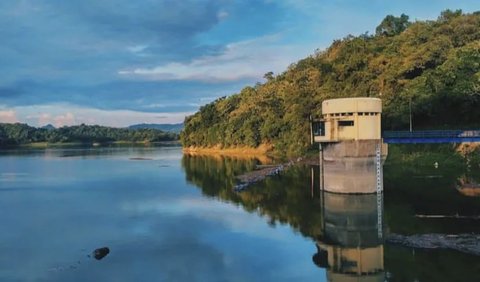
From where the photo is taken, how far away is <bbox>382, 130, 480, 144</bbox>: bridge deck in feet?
141

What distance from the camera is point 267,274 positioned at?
890 inches

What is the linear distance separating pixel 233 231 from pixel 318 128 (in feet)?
51.3

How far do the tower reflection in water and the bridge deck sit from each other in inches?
247

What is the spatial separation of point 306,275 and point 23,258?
14.8 metres

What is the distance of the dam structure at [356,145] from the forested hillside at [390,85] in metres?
22.8

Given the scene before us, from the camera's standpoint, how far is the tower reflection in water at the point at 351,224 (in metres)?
23.2

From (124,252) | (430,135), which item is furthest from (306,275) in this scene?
(430,135)

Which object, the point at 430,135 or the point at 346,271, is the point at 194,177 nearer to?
the point at 430,135

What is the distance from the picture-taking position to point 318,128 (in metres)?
43.4

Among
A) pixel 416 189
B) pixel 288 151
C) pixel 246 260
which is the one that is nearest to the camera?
pixel 246 260

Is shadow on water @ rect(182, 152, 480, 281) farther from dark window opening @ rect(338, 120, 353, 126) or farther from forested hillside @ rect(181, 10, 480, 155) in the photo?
forested hillside @ rect(181, 10, 480, 155)

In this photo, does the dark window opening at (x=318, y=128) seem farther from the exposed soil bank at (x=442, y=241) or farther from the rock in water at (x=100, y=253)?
the rock in water at (x=100, y=253)

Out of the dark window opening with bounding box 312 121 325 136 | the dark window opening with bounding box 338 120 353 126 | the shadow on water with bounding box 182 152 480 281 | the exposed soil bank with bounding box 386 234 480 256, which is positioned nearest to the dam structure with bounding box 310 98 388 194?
the dark window opening with bounding box 338 120 353 126

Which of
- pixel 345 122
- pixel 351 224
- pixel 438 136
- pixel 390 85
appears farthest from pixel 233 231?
pixel 390 85
